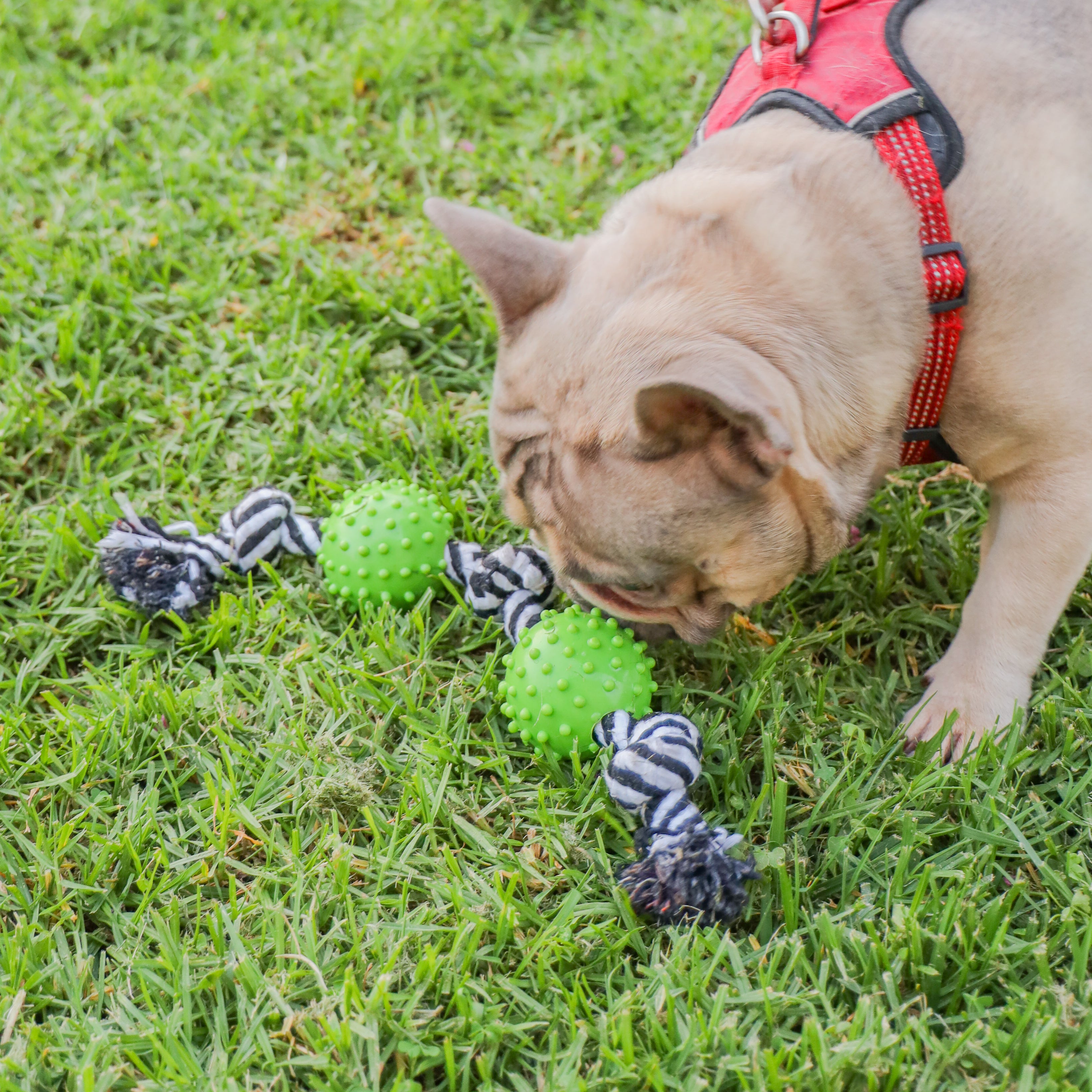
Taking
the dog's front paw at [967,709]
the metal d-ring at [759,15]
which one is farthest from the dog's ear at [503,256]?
the dog's front paw at [967,709]

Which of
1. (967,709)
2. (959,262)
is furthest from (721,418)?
(967,709)

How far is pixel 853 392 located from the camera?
2250 mm

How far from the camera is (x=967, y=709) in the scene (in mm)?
2744

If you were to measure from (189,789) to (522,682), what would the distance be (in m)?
0.94

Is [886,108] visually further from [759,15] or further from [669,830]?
[669,830]

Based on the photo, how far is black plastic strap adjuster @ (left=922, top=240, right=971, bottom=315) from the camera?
7.53ft

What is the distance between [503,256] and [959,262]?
101 cm

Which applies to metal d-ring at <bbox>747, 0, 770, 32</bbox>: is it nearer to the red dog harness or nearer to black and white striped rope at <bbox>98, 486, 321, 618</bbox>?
the red dog harness

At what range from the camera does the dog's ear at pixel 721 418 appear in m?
1.87

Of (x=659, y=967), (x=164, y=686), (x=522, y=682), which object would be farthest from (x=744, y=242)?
(x=164, y=686)

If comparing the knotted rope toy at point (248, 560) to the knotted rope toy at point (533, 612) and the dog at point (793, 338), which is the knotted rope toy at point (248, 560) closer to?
the knotted rope toy at point (533, 612)

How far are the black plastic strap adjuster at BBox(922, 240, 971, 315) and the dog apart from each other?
1.1 inches

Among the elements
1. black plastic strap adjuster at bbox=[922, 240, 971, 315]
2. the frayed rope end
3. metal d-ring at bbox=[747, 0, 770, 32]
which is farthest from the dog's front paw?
metal d-ring at bbox=[747, 0, 770, 32]

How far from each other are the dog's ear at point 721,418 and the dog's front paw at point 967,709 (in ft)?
3.39
